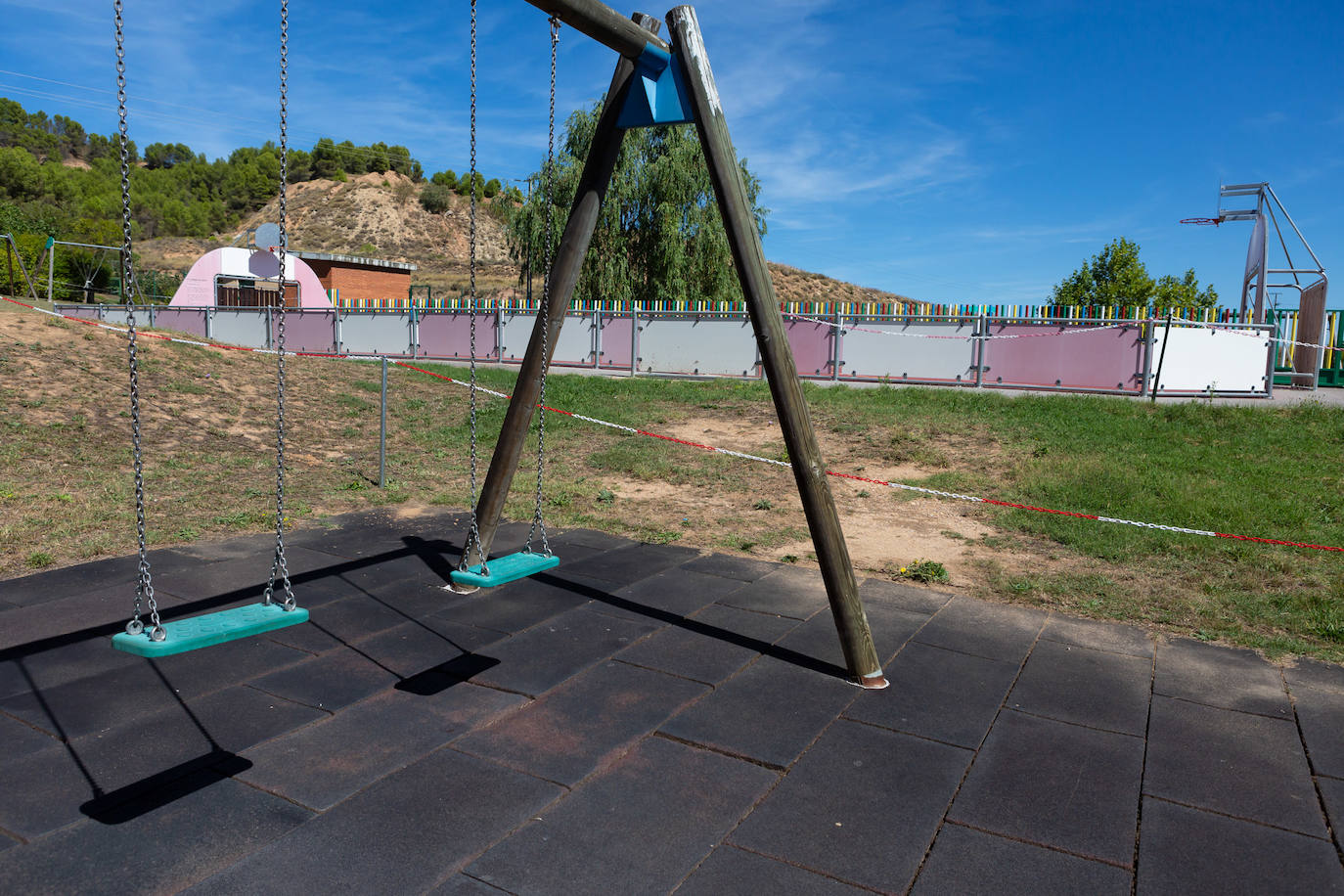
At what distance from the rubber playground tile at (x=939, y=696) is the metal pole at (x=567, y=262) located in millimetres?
2395

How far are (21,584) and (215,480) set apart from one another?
11.6 feet

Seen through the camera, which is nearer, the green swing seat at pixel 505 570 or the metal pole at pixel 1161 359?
the green swing seat at pixel 505 570

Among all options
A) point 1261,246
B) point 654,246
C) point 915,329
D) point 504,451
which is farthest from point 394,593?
point 654,246

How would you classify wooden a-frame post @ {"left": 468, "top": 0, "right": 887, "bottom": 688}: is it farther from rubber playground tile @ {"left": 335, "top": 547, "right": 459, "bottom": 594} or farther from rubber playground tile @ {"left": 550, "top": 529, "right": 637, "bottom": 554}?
rubber playground tile @ {"left": 550, "top": 529, "right": 637, "bottom": 554}

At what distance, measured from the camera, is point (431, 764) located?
10.2 ft

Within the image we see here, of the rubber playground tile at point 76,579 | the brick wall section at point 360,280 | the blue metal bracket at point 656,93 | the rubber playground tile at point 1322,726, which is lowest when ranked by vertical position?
the rubber playground tile at point 76,579

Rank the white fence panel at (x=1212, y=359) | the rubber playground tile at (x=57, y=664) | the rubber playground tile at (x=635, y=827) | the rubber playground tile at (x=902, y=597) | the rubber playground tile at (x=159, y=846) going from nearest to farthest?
the rubber playground tile at (x=159, y=846) → the rubber playground tile at (x=635, y=827) → the rubber playground tile at (x=57, y=664) → the rubber playground tile at (x=902, y=597) → the white fence panel at (x=1212, y=359)

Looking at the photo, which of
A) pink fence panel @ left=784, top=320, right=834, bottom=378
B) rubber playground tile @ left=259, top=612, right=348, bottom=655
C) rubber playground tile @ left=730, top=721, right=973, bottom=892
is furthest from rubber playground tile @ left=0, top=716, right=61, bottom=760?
pink fence panel @ left=784, top=320, right=834, bottom=378

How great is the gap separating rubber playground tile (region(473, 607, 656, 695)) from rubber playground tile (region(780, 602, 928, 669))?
2.73 ft

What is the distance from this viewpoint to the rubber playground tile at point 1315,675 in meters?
4.07

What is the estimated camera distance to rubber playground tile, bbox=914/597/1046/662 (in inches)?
177

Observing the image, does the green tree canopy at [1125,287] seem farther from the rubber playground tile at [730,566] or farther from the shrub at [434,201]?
the shrub at [434,201]

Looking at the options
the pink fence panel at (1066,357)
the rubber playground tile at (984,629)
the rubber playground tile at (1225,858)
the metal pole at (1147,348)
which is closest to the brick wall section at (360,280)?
the pink fence panel at (1066,357)

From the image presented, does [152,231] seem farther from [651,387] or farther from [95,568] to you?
[95,568]
